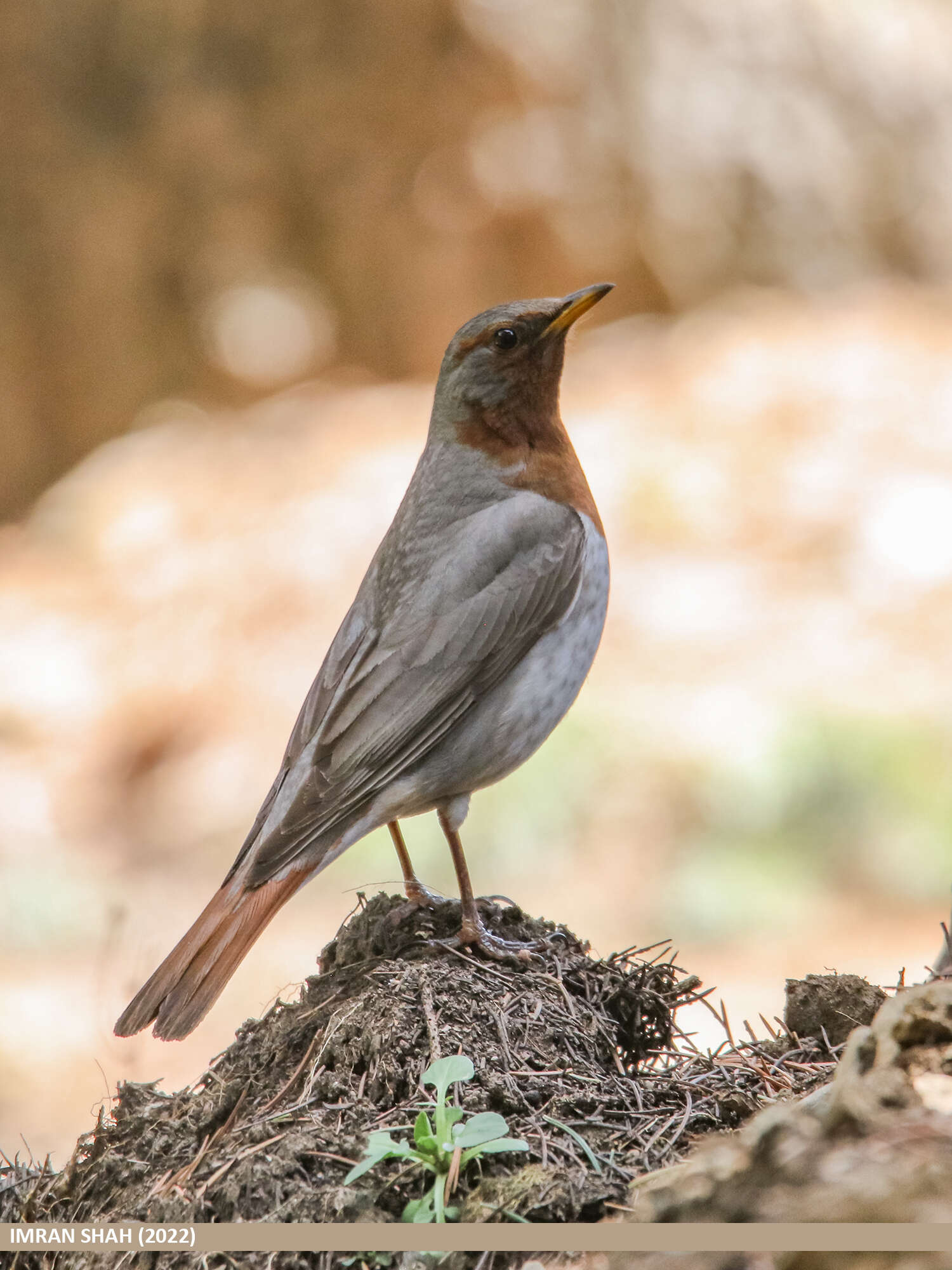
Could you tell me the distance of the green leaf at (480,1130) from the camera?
2.55m

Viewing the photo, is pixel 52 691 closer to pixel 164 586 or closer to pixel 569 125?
pixel 164 586

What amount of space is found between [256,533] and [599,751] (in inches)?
202

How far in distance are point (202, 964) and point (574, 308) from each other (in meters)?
2.33

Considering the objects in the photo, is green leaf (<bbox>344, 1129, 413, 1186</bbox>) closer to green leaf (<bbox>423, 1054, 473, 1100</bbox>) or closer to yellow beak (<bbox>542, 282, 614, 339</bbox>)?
green leaf (<bbox>423, 1054, 473, 1100</bbox>)

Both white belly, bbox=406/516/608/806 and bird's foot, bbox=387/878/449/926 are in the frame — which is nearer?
bird's foot, bbox=387/878/449/926

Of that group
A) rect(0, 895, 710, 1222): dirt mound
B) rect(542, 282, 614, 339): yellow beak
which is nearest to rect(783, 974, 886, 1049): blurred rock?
rect(0, 895, 710, 1222): dirt mound

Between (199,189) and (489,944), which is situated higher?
(199,189)

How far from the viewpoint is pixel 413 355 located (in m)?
15.1

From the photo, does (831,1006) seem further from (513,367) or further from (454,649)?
(513,367)

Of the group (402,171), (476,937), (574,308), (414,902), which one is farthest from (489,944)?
(402,171)

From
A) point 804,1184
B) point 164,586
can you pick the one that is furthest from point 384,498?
point 804,1184

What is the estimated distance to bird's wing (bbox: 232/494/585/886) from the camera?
3.64 metres

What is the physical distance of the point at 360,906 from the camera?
3676 mm

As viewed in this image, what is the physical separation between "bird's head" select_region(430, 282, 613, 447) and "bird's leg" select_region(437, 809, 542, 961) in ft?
4.90
